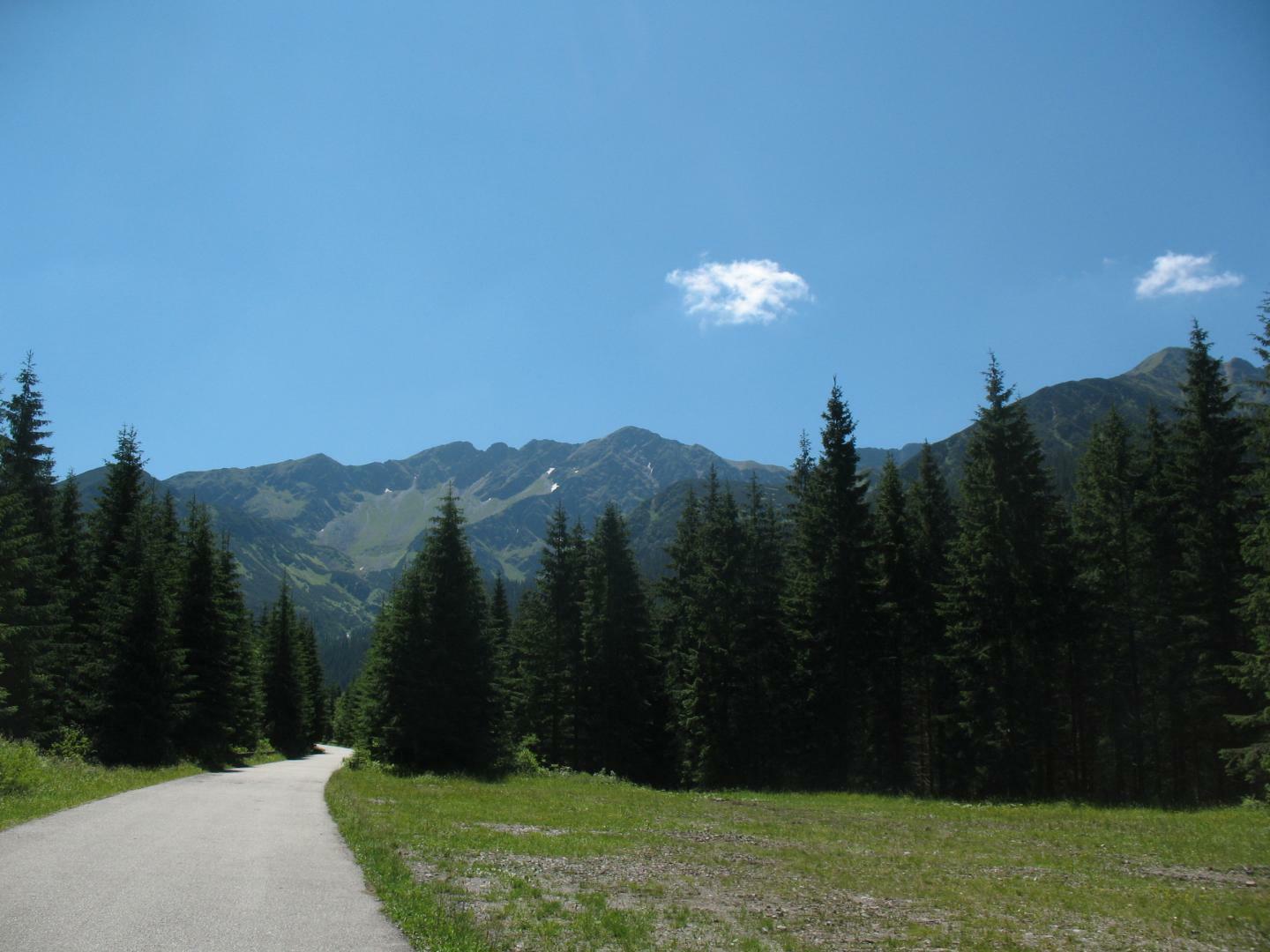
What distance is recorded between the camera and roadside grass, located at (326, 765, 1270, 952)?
9500 mm

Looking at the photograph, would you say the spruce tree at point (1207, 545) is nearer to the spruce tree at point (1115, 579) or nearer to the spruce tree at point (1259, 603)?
the spruce tree at point (1115, 579)

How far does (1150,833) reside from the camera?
63.3 feet

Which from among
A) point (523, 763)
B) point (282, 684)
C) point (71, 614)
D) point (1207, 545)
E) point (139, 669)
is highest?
point (1207, 545)

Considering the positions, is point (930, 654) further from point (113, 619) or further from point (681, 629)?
point (113, 619)

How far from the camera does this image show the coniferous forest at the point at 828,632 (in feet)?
97.3

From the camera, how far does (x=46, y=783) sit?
1948cm

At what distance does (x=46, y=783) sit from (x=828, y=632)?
2887 centimetres

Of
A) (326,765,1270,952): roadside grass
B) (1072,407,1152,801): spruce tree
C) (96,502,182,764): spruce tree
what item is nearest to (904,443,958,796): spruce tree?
(1072,407,1152,801): spruce tree

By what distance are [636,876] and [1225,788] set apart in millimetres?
31772

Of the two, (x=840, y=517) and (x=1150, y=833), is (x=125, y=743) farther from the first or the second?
(x=1150, y=833)

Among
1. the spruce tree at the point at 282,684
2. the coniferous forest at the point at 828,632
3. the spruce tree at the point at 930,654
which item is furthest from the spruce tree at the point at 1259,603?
the spruce tree at the point at 282,684

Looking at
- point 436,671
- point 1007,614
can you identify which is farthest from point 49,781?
point 1007,614

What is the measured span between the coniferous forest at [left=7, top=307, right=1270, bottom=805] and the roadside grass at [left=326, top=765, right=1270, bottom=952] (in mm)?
7779

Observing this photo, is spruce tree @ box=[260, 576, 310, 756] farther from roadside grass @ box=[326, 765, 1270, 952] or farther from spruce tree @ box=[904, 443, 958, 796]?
spruce tree @ box=[904, 443, 958, 796]
